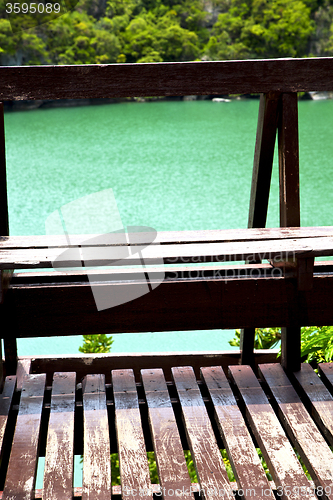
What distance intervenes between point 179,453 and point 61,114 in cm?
2011

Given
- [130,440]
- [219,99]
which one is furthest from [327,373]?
[219,99]

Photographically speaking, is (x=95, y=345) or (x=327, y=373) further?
(x=95, y=345)

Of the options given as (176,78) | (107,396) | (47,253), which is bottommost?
(107,396)

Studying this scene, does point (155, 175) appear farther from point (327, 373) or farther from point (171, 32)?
point (171, 32)

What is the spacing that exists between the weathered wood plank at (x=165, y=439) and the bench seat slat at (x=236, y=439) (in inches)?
5.4

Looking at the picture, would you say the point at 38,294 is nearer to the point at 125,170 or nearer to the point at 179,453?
the point at 179,453

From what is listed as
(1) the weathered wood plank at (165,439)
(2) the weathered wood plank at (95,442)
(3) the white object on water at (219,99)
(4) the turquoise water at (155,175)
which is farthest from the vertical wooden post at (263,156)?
(3) the white object on water at (219,99)

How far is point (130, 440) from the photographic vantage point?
1549 millimetres

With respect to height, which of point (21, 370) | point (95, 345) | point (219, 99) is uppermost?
point (21, 370)

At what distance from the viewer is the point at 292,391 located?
1.81 m

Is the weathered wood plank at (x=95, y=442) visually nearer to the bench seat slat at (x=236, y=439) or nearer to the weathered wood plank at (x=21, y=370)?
the weathered wood plank at (x=21, y=370)

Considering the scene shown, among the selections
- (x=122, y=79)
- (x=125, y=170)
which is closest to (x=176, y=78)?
(x=122, y=79)

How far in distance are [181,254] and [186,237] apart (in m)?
0.21

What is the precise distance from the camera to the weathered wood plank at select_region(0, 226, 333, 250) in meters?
1.81
